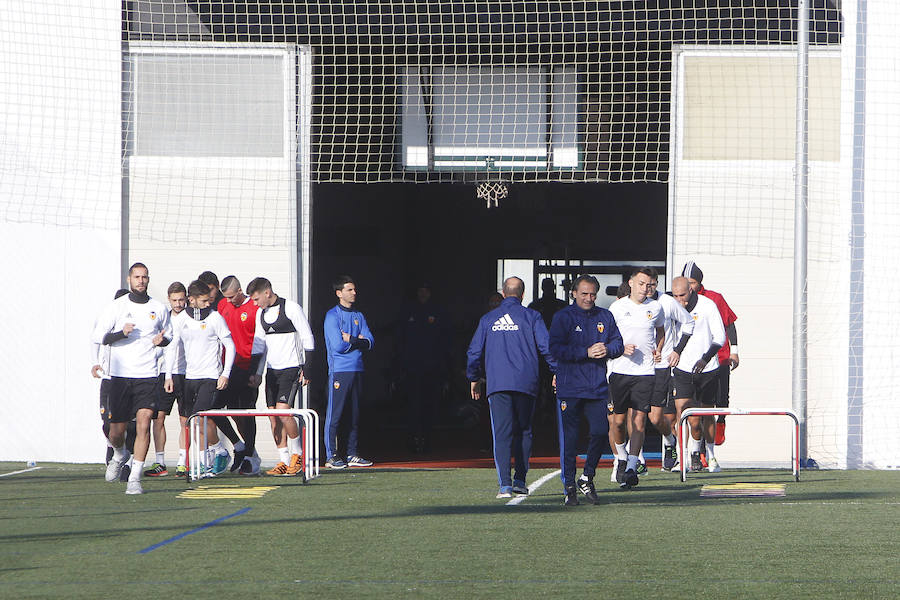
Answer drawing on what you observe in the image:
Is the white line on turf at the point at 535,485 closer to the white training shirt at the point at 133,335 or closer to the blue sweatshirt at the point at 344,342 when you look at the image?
the blue sweatshirt at the point at 344,342

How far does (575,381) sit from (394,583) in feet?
11.2

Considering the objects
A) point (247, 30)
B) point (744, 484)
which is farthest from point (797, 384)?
point (247, 30)

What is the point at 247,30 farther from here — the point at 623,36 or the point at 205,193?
the point at 623,36

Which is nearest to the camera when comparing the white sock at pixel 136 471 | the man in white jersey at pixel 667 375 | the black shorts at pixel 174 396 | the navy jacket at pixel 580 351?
the navy jacket at pixel 580 351

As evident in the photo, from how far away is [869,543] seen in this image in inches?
281

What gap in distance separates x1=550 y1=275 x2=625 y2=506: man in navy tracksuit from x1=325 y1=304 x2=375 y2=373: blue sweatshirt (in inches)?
137

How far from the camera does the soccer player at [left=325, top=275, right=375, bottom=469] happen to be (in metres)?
12.1

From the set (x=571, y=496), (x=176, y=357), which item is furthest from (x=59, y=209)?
(x=571, y=496)

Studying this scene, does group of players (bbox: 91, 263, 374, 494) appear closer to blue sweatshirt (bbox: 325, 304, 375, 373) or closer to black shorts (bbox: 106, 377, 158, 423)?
blue sweatshirt (bbox: 325, 304, 375, 373)

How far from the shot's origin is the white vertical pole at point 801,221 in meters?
12.4

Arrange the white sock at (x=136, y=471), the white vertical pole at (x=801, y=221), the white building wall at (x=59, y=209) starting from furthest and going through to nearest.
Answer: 1. the white building wall at (x=59, y=209)
2. the white vertical pole at (x=801, y=221)
3. the white sock at (x=136, y=471)

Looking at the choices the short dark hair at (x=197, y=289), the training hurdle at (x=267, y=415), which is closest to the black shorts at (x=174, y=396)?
the training hurdle at (x=267, y=415)

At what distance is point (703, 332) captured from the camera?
11.3 m

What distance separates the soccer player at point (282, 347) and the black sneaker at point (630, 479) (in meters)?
3.38
